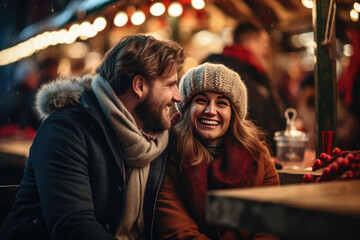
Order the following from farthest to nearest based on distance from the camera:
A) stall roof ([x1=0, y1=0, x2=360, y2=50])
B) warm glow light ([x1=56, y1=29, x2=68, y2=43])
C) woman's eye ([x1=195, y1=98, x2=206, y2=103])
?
warm glow light ([x1=56, y1=29, x2=68, y2=43])
stall roof ([x1=0, y1=0, x2=360, y2=50])
woman's eye ([x1=195, y1=98, x2=206, y2=103])

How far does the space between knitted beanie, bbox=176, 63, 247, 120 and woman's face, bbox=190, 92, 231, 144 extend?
34mm

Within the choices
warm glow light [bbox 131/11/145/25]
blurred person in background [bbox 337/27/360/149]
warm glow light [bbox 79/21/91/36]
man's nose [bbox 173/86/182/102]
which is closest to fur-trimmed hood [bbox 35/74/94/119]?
man's nose [bbox 173/86/182/102]

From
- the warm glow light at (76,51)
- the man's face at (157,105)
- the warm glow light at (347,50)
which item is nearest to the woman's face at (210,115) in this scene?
the man's face at (157,105)

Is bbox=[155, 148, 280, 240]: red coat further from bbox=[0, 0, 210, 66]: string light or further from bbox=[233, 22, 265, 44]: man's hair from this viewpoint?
bbox=[0, 0, 210, 66]: string light

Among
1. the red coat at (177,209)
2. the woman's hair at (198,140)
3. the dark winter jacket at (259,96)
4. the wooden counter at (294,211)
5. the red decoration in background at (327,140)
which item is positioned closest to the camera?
the wooden counter at (294,211)

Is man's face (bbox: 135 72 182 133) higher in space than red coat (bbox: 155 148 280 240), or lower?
higher

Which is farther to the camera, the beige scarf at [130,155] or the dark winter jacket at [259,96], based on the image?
the dark winter jacket at [259,96]

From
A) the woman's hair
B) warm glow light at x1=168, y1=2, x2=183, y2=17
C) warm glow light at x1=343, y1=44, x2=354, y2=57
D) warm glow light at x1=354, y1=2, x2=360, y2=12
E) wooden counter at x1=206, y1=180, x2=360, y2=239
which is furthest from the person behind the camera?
warm glow light at x1=343, y1=44, x2=354, y2=57

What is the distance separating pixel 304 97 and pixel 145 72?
10.3 feet

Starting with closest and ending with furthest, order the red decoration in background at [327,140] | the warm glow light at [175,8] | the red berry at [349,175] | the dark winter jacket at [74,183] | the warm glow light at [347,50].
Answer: the red berry at [349,175], the dark winter jacket at [74,183], the red decoration in background at [327,140], the warm glow light at [175,8], the warm glow light at [347,50]

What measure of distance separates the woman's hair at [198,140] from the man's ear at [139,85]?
0.27 metres

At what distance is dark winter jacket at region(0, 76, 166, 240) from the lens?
147cm

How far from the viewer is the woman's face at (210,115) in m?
1.90

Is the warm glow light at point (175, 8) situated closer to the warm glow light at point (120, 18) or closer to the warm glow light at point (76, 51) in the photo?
the warm glow light at point (120, 18)
